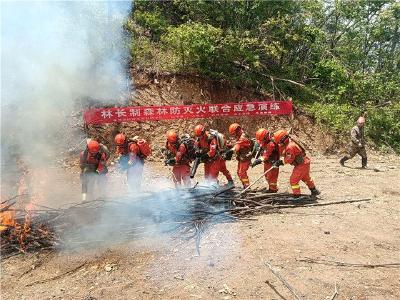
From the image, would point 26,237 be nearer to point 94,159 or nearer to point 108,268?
point 108,268

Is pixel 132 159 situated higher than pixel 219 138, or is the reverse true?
pixel 219 138

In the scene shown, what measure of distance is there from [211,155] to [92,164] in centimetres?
244

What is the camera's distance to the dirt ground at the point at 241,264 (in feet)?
17.2

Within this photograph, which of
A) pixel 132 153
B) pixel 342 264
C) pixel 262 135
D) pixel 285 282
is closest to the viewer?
pixel 285 282

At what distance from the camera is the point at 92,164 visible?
8.53 meters

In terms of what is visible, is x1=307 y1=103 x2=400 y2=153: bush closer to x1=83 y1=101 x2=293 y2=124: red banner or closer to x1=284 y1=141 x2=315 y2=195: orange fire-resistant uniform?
x1=83 y1=101 x2=293 y2=124: red banner

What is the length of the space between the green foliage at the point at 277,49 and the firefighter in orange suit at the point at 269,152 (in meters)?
6.82

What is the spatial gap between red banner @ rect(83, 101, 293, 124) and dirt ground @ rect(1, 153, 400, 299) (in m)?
6.98

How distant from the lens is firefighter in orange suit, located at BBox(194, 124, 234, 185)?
8789 mm

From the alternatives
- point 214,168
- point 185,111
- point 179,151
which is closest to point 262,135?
point 214,168

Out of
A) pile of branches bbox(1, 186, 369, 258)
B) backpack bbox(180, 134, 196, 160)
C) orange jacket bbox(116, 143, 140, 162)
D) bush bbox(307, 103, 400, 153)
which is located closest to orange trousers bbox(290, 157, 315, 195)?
pile of branches bbox(1, 186, 369, 258)

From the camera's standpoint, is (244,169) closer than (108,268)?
No

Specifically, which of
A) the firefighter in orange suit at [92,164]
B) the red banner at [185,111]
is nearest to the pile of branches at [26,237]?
the firefighter in orange suit at [92,164]

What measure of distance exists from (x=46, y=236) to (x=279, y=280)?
3.76 m
